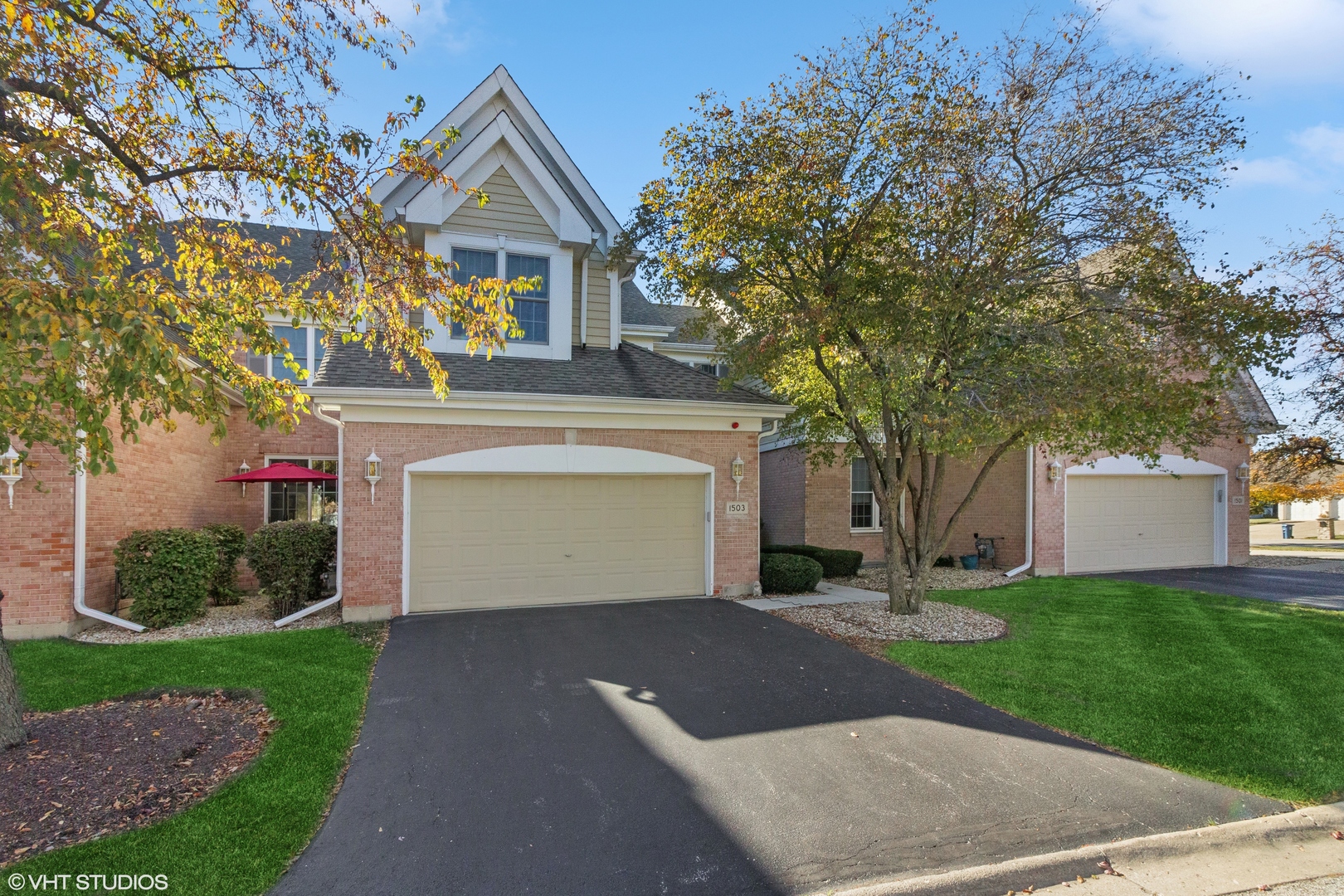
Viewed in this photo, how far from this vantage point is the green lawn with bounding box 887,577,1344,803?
18.0ft

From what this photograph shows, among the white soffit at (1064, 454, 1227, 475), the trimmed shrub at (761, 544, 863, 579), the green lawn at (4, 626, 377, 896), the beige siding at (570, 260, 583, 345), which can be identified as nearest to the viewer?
the green lawn at (4, 626, 377, 896)

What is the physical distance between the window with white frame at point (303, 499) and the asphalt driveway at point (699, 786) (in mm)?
7533

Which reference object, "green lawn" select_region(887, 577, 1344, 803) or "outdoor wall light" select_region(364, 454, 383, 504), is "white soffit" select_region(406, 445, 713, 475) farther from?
"green lawn" select_region(887, 577, 1344, 803)

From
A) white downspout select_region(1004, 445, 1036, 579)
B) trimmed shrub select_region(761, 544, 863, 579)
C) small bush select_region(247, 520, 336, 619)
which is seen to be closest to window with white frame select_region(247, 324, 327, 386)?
small bush select_region(247, 520, 336, 619)

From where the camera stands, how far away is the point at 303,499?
1395 cm

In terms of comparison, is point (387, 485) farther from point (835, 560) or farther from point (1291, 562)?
point (1291, 562)

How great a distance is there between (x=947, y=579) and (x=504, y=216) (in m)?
12.2

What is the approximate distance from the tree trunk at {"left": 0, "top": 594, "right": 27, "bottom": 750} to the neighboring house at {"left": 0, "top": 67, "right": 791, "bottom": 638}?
4.64m

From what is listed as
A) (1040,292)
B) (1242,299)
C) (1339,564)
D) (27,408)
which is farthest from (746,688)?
(1339,564)

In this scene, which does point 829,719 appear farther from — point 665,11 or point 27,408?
point 665,11

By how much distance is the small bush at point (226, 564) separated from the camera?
38.5ft

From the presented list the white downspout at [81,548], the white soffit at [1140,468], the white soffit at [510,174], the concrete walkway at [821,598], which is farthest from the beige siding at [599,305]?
the white soffit at [1140,468]

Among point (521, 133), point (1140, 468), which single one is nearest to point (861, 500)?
point (1140, 468)

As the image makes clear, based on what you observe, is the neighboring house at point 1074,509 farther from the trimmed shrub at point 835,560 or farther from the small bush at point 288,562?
the small bush at point 288,562
